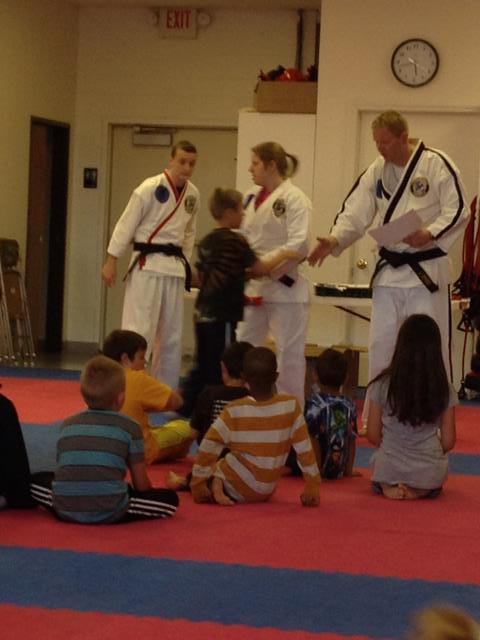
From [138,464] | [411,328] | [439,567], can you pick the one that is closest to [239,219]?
[411,328]

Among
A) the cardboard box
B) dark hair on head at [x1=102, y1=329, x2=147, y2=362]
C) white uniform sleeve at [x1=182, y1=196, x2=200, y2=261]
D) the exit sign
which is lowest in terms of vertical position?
dark hair on head at [x1=102, y1=329, x2=147, y2=362]

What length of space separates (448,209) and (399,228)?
343 millimetres

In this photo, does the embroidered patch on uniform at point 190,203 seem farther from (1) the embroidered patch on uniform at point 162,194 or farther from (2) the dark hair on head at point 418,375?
(2) the dark hair on head at point 418,375

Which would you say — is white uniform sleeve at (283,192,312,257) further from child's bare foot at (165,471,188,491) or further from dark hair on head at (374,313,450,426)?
child's bare foot at (165,471,188,491)

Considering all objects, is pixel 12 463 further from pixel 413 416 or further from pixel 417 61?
pixel 417 61

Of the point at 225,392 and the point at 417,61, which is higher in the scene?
the point at 417,61

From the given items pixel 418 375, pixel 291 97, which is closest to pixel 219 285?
pixel 418 375

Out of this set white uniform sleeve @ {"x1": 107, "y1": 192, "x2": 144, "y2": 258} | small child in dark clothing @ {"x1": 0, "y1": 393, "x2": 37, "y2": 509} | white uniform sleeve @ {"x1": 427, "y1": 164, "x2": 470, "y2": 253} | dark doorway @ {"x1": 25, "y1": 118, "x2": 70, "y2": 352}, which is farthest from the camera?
dark doorway @ {"x1": 25, "y1": 118, "x2": 70, "y2": 352}

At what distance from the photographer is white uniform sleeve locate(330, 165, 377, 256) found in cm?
705

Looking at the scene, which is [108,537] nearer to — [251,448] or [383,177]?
[251,448]

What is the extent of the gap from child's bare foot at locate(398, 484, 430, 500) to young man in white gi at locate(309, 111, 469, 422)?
1420mm

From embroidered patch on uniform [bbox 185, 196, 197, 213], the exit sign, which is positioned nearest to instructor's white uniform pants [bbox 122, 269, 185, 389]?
embroidered patch on uniform [bbox 185, 196, 197, 213]

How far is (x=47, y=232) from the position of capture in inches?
529

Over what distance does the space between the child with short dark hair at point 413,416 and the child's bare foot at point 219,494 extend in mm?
731
